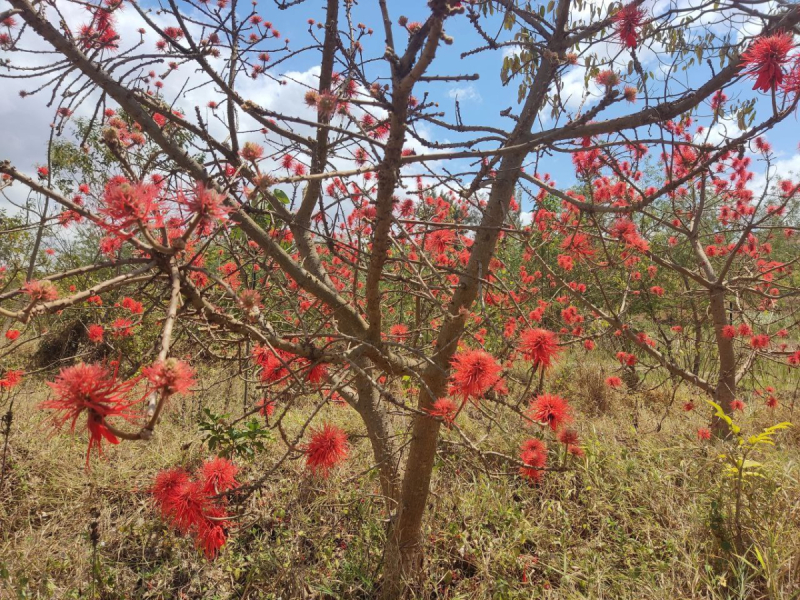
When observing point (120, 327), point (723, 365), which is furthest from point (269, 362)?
point (723, 365)

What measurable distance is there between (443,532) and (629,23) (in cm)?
276

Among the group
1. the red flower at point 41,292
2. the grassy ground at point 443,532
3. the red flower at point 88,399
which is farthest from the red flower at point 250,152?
the grassy ground at point 443,532

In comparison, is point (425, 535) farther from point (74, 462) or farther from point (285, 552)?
point (74, 462)

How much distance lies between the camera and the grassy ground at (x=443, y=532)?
7.34 feet

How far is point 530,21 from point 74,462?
4.13 meters

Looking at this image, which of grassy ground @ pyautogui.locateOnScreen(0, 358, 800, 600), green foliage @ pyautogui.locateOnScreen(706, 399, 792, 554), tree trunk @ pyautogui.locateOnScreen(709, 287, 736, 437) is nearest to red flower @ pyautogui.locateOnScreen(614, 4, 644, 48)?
green foliage @ pyautogui.locateOnScreen(706, 399, 792, 554)

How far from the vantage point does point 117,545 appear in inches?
101

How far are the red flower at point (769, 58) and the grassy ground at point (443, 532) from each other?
209cm

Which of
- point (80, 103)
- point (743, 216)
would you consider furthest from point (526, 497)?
point (743, 216)

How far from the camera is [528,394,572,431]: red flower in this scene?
1529 mm

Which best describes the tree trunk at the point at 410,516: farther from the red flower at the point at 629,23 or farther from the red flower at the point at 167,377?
the red flower at the point at 629,23

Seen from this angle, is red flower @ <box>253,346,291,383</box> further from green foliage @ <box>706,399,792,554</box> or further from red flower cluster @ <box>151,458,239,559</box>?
green foliage @ <box>706,399,792,554</box>

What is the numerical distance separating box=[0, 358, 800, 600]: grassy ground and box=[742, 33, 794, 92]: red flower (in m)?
2.09

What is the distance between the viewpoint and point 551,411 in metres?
1.54
